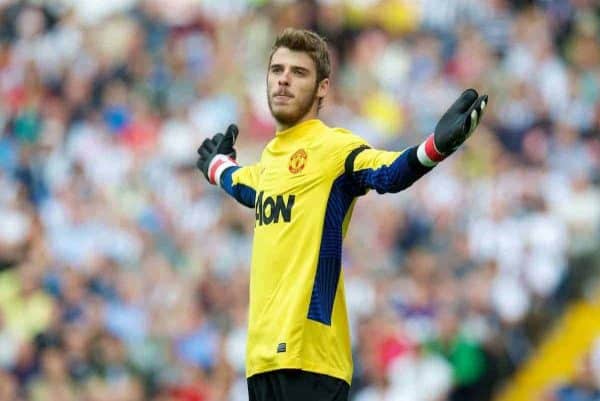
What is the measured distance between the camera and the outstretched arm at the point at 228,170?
20.0 ft

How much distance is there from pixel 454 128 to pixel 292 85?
869 millimetres

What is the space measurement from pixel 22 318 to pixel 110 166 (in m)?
1.83

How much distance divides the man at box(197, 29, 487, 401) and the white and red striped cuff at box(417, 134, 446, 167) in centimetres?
13

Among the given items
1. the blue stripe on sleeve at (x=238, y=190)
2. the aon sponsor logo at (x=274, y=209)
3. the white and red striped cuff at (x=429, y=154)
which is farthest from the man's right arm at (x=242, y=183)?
the white and red striped cuff at (x=429, y=154)

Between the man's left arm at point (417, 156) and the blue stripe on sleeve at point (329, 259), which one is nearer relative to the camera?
the man's left arm at point (417, 156)

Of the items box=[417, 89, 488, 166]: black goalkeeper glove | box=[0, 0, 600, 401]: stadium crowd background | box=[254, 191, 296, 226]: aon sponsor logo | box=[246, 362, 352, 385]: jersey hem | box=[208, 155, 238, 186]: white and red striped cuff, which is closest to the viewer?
box=[417, 89, 488, 166]: black goalkeeper glove

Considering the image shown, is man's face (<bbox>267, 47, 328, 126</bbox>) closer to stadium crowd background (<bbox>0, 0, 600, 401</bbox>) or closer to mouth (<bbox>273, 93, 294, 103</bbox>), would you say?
mouth (<bbox>273, 93, 294, 103</bbox>)

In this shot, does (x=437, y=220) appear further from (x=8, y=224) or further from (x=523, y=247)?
(x=8, y=224)

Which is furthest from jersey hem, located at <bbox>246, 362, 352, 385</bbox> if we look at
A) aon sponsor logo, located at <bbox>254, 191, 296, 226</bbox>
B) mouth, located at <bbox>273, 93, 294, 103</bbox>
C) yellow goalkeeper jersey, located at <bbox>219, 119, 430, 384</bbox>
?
mouth, located at <bbox>273, 93, 294, 103</bbox>

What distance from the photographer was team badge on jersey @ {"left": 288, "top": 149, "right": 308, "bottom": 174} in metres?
5.62

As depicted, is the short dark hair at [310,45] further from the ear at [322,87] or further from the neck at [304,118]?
the neck at [304,118]

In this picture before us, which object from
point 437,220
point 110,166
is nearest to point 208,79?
point 110,166

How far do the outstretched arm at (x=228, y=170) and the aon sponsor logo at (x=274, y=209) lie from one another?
282 mm

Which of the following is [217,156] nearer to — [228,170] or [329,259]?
[228,170]
